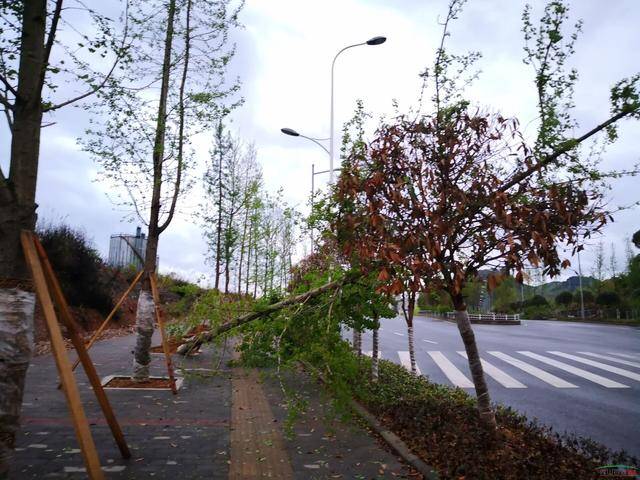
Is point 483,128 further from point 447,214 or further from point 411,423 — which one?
point 411,423

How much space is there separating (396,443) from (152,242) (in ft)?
20.9

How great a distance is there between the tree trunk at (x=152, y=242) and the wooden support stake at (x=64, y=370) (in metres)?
5.43

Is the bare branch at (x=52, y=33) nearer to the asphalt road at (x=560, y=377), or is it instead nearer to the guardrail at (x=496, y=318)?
the asphalt road at (x=560, y=377)

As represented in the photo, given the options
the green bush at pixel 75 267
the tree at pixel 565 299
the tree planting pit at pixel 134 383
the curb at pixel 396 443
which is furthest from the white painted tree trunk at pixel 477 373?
the tree at pixel 565 299

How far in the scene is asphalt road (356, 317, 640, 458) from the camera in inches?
323

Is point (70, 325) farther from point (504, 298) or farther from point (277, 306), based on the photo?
point (504, 298)

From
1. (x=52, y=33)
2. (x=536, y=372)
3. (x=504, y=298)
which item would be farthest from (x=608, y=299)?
(x=52, y=33)

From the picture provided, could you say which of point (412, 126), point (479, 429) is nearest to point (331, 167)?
point (412, 126)

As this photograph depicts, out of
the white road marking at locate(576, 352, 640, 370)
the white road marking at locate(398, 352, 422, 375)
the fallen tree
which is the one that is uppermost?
the fallen tree

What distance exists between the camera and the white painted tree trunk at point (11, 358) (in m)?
3.55

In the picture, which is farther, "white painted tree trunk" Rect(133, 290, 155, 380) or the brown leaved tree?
"white painted tree trunk" Rect(133, 290, 155, 380)

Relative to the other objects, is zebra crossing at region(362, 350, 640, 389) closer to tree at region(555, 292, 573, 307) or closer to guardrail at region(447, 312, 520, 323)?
guardrail at region(447, 312, 520, 323)

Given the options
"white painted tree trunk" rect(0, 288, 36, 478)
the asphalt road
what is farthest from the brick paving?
the asphalt road

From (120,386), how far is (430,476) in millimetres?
6447
